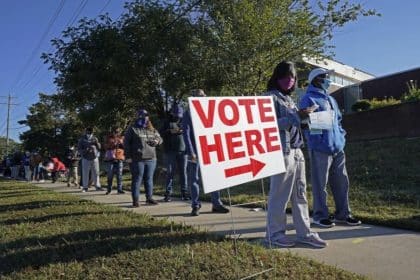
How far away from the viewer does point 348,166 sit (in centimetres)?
1343

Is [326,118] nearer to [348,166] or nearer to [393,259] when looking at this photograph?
[393,259]

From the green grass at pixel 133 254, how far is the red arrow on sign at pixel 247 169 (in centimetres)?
83

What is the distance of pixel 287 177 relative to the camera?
17.1ft

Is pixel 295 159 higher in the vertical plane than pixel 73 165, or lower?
lower

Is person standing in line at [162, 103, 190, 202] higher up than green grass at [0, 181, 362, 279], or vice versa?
person standing in line at [162, 103, 190, 202]

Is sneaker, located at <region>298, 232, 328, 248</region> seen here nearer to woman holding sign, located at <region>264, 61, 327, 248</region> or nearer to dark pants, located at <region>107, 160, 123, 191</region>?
woman holding sign, located at <region>264, 61, 327, 248</region>

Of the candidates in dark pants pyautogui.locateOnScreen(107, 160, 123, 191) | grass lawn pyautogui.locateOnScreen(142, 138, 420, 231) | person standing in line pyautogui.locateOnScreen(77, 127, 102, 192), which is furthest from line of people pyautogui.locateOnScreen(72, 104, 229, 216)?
person standing in line pyautogui.locateOnScreen(77, 127, 102, 192)

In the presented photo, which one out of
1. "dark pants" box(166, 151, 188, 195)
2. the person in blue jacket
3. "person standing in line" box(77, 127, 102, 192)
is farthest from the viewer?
"person standing in line" box(77, 127, 102, 192)

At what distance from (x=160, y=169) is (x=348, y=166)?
6.90 m

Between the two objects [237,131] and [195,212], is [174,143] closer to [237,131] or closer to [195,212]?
[195,212]

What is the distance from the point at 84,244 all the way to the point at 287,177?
243 cm

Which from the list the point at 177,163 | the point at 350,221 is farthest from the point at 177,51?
the point at 350,221

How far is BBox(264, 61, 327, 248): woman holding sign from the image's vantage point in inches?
206

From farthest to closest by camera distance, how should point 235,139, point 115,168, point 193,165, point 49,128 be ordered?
point 49,128, point 115,168, point 193,165, point 235,139
